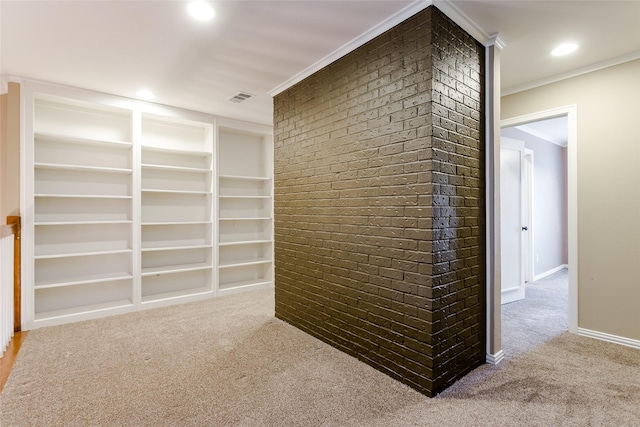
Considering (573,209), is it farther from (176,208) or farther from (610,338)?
(176,208)

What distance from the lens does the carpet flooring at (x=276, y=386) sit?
1804mm

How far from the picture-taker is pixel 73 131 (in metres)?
3.67

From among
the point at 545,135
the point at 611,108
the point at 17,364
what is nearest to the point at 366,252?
the point at 611,108

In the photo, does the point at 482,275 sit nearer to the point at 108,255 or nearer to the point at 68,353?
the point at 68,353

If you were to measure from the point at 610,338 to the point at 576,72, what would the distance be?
2364 millimetres

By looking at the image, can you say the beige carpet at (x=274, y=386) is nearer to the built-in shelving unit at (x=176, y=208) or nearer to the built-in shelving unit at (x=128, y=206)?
the built-in shelving unit at (x=128, y=206)

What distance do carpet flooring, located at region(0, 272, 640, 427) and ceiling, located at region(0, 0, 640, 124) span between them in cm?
239

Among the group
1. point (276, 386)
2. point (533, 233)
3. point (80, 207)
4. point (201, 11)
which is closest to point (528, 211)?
point (533, 233)

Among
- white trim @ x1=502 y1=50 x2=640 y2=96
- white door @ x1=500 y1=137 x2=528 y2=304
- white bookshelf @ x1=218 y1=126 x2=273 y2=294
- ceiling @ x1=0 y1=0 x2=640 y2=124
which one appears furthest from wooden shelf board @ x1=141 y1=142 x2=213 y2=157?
white door @ x1=500 y1=137 x2=528 y2=304

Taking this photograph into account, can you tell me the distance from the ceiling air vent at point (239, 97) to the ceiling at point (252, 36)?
26 cm

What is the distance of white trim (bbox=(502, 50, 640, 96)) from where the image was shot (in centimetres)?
270

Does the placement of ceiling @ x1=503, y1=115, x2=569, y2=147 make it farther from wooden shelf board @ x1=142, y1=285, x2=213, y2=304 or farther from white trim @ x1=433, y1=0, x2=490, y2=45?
wooden shelf board @ x1=142, y1=285, x2=213, y2=304

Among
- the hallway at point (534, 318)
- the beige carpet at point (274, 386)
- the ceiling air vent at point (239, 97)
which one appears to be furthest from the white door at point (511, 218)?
the ceiling air vent at point (239, 97)

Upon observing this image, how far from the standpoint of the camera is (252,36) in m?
2.42
